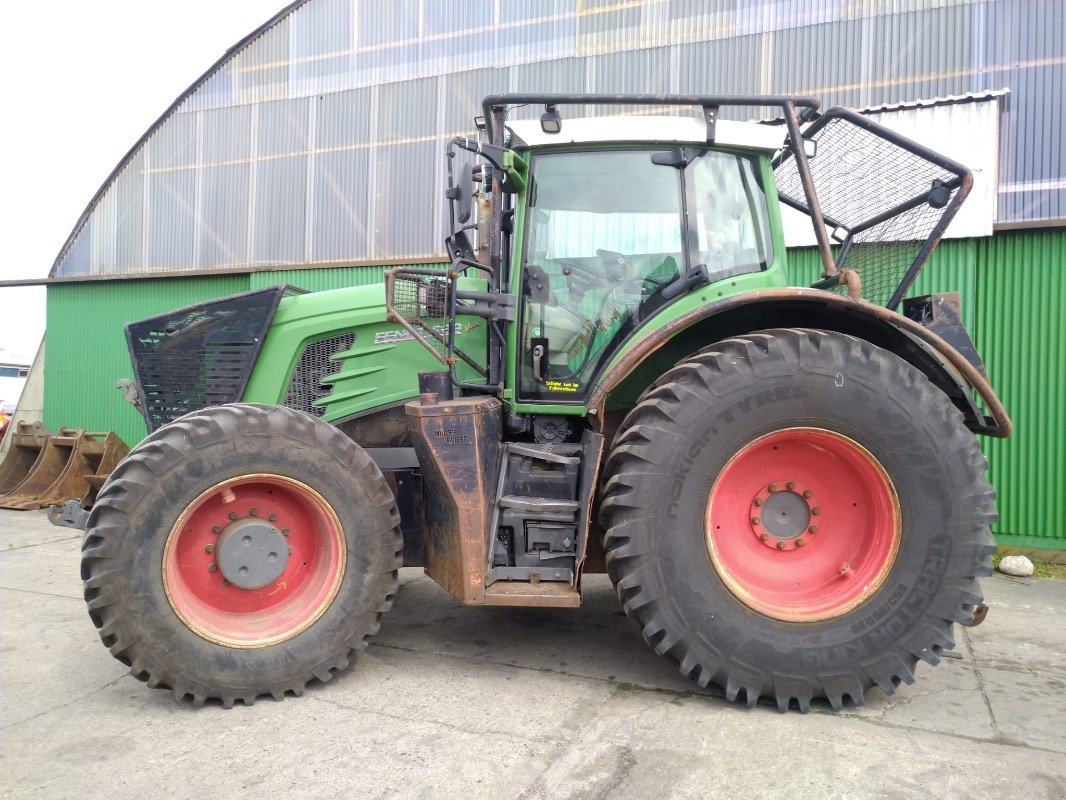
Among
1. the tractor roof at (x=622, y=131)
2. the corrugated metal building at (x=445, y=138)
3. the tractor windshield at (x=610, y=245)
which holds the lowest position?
the tractor windshield at (x=610, y=245)

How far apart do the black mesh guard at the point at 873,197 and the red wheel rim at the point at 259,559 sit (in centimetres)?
303

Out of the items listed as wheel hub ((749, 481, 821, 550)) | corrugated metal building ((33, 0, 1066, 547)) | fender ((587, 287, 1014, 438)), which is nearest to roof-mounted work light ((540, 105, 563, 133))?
fender ((587, 287, 1014, 438))

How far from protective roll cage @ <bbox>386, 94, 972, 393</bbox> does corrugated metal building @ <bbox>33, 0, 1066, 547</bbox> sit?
271cm

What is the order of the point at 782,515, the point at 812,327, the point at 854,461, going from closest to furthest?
1. the point at 854,461
2. the point at 782,515
3. the point at 812,327

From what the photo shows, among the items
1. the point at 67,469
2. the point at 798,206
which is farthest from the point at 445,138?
the point at 67,469

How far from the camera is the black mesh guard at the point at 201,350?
13.1ft

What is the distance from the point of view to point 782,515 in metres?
3.42

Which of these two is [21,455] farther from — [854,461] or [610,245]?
[854,461]

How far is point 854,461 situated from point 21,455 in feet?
31.7

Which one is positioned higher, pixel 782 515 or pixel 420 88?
pixel 420 88

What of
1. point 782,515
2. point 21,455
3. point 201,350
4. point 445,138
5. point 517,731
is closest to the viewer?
point 517,731

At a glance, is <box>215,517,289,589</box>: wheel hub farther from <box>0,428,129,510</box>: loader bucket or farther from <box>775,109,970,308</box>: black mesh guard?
<box>0,428,129,510</box>: loader bucket

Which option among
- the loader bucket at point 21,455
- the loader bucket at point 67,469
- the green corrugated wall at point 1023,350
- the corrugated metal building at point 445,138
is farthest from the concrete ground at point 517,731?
the loader bucket at point 21,455

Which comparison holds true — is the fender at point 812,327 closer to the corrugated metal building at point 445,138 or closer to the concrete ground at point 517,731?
the concrete ground at point 517,731
